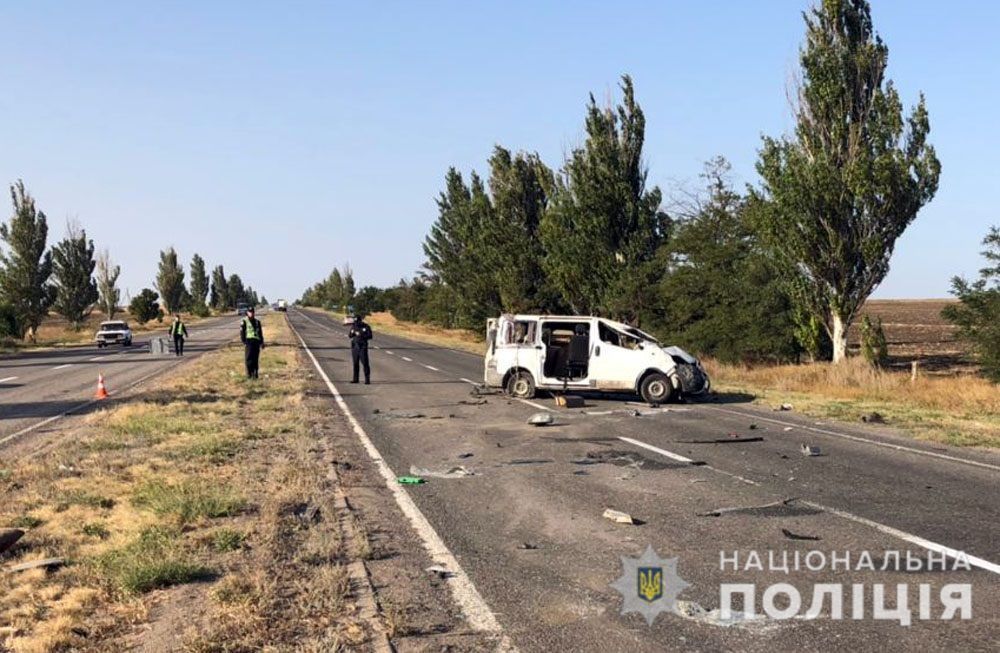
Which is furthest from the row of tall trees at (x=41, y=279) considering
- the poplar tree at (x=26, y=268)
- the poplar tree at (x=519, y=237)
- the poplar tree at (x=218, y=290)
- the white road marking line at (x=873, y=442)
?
the poplar tree at (x=218, y=290)

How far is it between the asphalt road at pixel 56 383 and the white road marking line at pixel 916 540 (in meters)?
11.2

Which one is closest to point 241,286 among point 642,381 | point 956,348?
point 956,348

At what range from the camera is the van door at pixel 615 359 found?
16359 mm

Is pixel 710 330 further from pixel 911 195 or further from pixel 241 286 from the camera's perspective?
pixel 241 286

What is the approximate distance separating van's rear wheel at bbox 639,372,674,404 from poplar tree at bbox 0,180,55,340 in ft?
150

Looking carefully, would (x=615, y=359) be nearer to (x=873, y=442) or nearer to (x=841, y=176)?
(x=873, y=442)

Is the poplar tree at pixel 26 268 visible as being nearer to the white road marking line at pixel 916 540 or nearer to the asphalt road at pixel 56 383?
the asphalt road at pixel 56 383

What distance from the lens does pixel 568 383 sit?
16.8 meters

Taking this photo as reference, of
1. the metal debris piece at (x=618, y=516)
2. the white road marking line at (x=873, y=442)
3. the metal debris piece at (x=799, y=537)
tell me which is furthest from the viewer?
the white road marking line at (x=873, y=442)

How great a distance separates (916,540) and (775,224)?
19.4 m

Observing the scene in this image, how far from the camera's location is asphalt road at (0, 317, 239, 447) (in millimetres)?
14167

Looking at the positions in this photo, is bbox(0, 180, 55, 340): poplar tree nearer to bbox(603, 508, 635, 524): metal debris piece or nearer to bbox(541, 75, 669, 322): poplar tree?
bbox(541, 75, 669, 322): poplar tree

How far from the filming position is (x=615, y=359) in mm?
16453

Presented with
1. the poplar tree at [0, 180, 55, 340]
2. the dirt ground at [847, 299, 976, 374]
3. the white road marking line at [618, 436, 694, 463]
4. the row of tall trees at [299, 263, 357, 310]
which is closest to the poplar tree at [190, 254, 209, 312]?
the row of tall trees at [299, 263, 357, 310]
